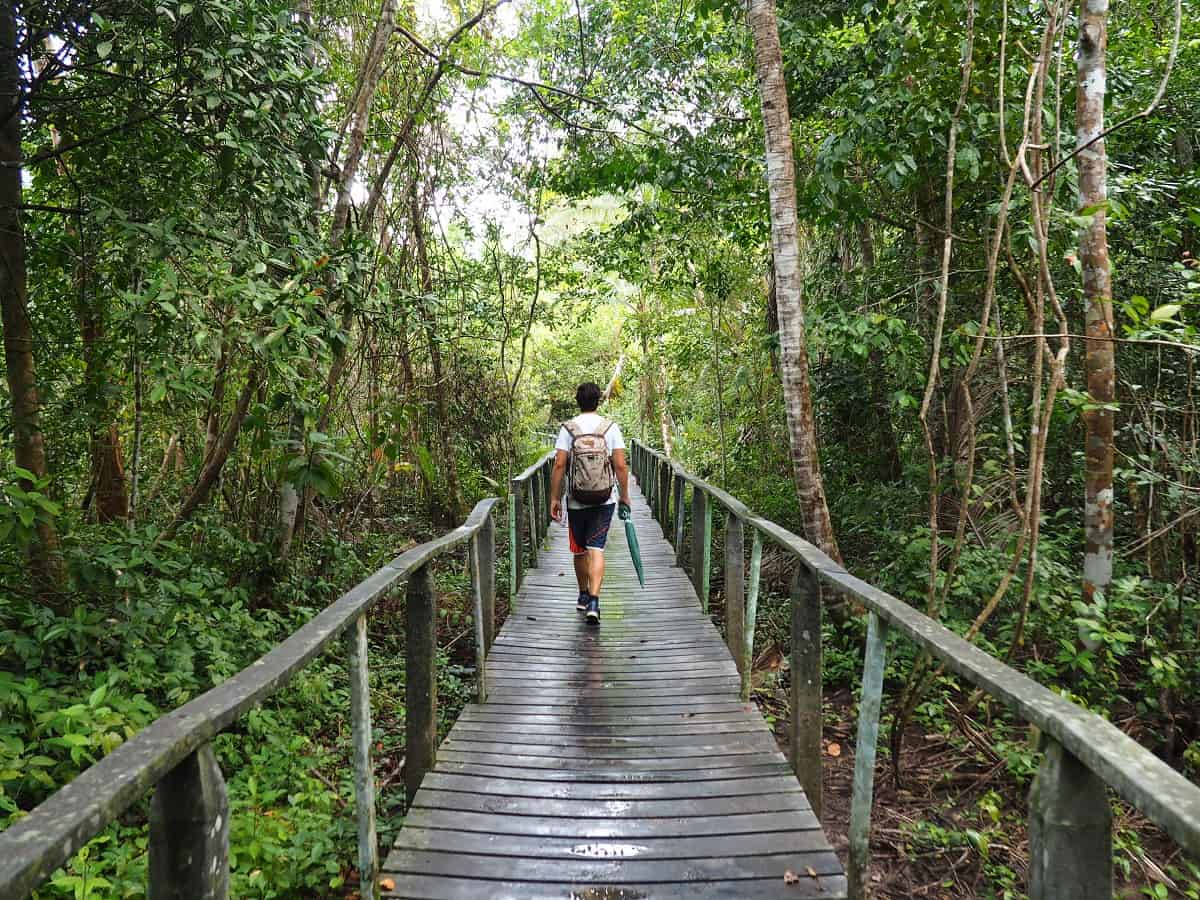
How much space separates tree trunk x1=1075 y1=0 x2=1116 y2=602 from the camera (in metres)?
3.91

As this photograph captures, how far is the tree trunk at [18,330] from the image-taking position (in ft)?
13.2

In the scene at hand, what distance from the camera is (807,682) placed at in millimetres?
2760

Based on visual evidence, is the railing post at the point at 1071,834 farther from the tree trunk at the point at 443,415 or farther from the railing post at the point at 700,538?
the tree trunk at the point at 443,415

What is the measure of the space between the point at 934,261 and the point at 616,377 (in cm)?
1593

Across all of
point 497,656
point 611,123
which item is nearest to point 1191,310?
point 611,123

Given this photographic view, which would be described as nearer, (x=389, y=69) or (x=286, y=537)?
(x=286, y=537)

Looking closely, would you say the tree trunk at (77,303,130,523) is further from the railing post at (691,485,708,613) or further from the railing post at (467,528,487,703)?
the railing post at (691,485,708,613)

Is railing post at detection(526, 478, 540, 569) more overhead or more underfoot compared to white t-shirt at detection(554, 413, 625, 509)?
more underfoot

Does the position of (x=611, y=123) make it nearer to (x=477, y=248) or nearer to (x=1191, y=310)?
(x=477, y=248)

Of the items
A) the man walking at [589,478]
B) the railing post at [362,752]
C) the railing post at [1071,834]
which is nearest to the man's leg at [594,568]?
the man walking at [589,478]

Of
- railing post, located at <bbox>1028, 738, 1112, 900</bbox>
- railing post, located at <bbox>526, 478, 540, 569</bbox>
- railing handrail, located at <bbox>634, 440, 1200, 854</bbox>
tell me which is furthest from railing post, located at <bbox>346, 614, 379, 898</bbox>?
railing post, located at <bbox>526, 478, 540, 569</bbox>

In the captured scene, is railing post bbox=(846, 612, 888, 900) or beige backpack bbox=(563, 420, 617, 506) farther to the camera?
beige backpack bbox=(563, 420, 617, 506)

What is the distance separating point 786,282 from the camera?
4875 millimetres

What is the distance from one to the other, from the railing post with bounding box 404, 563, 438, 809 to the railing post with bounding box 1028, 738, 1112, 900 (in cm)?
213
